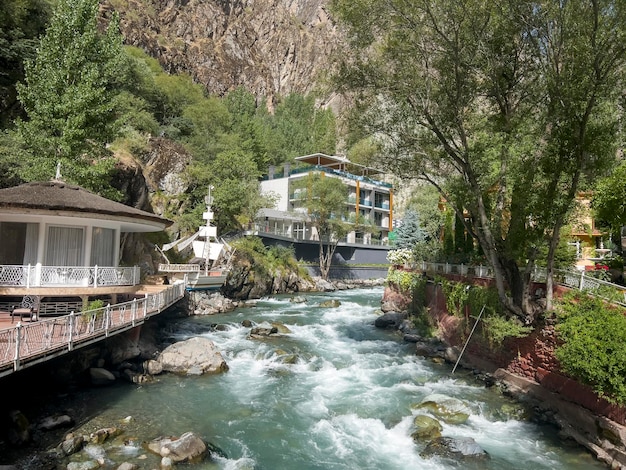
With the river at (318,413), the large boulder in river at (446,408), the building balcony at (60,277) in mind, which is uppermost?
the building balcony at (60,277)

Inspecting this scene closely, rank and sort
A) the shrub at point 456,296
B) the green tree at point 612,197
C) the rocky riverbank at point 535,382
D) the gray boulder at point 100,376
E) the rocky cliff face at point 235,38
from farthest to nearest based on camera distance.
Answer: the rocky cliff face at point 235,38, the shrub at point 456,296, the green tree at point 612,197, the gray boulder at point 100,376, the rocky riverbank at point 535,382

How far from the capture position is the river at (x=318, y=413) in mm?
11711

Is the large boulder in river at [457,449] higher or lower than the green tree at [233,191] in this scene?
lower

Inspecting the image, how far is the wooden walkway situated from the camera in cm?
1037

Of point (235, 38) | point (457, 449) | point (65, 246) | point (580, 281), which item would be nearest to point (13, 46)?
point (65, 246)

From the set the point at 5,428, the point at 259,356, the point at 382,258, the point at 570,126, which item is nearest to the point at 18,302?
the point at 5,428

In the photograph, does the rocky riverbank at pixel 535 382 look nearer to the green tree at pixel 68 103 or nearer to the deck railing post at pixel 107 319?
the deck railing post at pixel 107 319

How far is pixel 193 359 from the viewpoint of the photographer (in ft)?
59.8

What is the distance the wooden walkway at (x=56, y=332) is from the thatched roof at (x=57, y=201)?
359 cm

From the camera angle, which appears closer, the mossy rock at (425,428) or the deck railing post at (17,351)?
the deck railing post at (17,351)

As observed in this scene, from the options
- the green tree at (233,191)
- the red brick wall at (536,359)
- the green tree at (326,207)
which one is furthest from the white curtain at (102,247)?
the green tree at (326,207)

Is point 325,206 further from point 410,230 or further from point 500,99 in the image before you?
point 500,99

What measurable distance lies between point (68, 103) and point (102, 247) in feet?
25.0

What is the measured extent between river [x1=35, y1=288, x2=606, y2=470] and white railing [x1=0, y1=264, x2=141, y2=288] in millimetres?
3992
